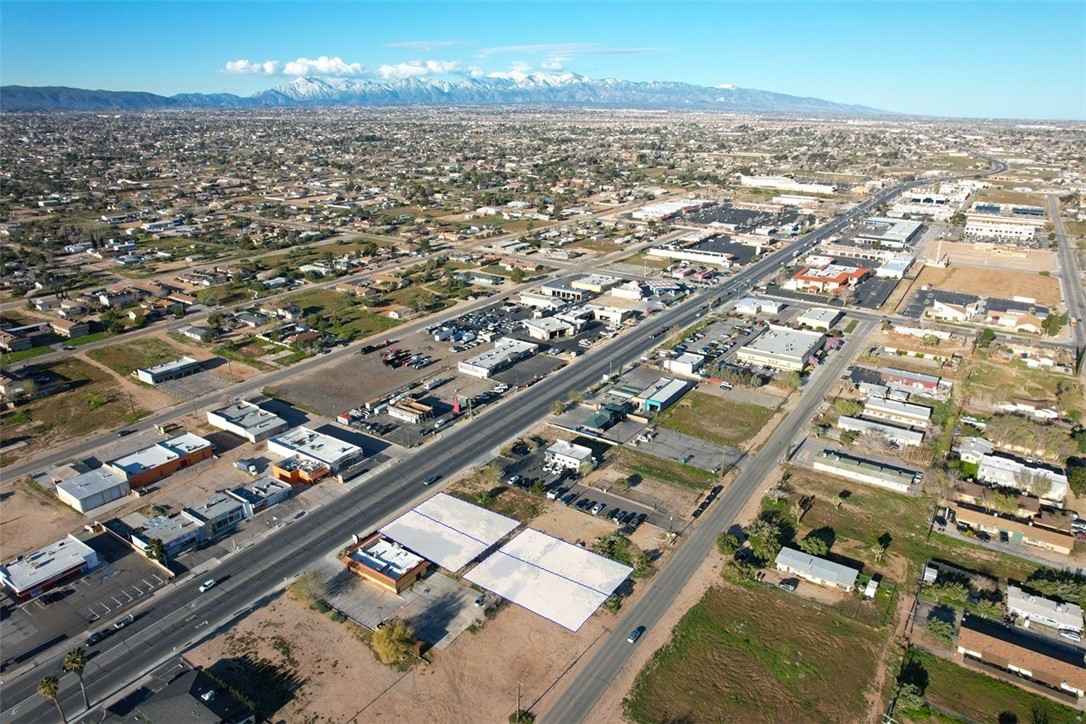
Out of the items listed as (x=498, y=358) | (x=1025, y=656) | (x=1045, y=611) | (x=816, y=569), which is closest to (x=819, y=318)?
(x=498, y=358)

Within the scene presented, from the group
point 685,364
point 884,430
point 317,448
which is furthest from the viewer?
point 685,364

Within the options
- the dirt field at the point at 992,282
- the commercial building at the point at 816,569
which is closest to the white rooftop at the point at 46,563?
the commercial building at the point at 816,569

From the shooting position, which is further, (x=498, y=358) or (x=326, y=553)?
(x=498, y=358)

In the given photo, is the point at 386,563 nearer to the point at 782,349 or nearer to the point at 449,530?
the point at 449,530

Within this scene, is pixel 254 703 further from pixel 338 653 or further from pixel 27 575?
pixel 27 575

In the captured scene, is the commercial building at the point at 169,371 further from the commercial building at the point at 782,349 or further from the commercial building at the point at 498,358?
the commercial building at the point at 782,349

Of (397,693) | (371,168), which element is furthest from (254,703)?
(371,168)
